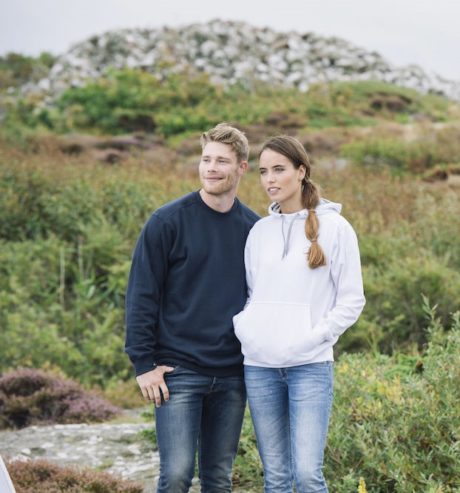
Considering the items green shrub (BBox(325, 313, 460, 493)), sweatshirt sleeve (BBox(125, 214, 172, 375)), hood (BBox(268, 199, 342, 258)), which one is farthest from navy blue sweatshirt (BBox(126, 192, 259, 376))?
Answer: green shrub (BBox(325, 313, 460, 493))

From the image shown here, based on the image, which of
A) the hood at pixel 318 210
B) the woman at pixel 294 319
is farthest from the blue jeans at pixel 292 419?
the hood at pixel 318 210

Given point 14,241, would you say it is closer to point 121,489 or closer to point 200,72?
point 121,489

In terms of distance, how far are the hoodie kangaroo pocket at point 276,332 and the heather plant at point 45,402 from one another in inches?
147

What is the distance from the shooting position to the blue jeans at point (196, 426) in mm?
3443

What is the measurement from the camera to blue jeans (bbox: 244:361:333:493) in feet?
10.7

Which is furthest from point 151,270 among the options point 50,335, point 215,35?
point 215,35

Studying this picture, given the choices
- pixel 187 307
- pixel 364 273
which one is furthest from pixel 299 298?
pixel 364 273

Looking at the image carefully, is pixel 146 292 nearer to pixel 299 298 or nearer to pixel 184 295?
pixel 184 295

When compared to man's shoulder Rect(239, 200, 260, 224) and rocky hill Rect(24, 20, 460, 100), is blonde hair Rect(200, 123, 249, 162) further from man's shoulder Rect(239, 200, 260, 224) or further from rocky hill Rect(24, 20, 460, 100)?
rocky hill Rect(24, 20, 460, 100)

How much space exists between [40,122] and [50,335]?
14.7m

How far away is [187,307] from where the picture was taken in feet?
11.4

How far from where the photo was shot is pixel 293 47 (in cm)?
3161

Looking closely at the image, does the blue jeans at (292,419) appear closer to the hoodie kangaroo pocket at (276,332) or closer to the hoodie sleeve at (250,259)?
the hoodie kangaroo pocket at (276,332)

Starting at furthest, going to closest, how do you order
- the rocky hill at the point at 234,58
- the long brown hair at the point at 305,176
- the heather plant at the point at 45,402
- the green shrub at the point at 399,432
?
the rocky hill at the point at 234,58, the heather plant at the point at 45,402, the green shrub at the point at 399,432, the long brown hair at the point at 305,176
